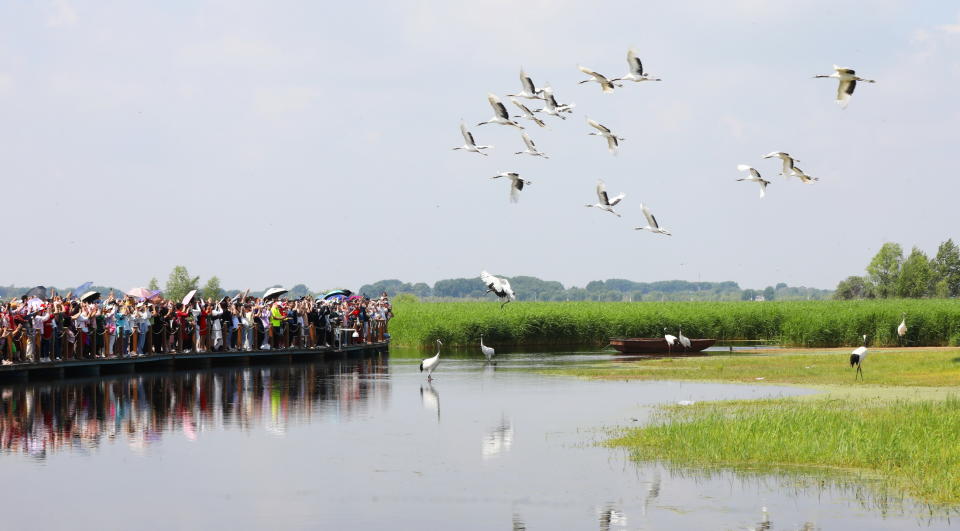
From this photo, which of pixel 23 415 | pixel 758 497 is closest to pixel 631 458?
pixel 758 497

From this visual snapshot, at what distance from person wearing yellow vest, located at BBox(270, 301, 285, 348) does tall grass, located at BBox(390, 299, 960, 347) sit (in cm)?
1823

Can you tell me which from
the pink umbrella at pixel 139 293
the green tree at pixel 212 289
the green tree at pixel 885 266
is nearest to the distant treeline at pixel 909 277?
the green tree at pixel 885 266

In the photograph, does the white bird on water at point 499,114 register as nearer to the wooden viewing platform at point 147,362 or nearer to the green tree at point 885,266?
the wooden viewing platform at point 147,362

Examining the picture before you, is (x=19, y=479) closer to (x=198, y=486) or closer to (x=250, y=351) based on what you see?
(x=198, y=486)

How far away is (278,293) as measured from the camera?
53.7 m

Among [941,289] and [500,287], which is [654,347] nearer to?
[500,287]

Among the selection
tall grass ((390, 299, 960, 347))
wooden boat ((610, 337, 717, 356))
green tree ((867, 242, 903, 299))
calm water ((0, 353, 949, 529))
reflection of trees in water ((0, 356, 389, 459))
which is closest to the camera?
calm water ((0, 353, 949, 529))

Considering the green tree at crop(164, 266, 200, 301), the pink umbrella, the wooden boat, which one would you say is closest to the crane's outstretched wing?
the pink umbrella

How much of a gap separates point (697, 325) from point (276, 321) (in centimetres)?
3022

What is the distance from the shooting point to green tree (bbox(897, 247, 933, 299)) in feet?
538

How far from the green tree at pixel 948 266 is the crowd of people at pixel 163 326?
127m

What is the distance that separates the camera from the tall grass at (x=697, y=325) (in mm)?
62188

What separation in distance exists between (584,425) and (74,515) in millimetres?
12124

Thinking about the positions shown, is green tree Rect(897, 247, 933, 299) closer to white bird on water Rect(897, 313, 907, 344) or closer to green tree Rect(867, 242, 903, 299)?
green tree Rect(867, 242, 903, 299)
